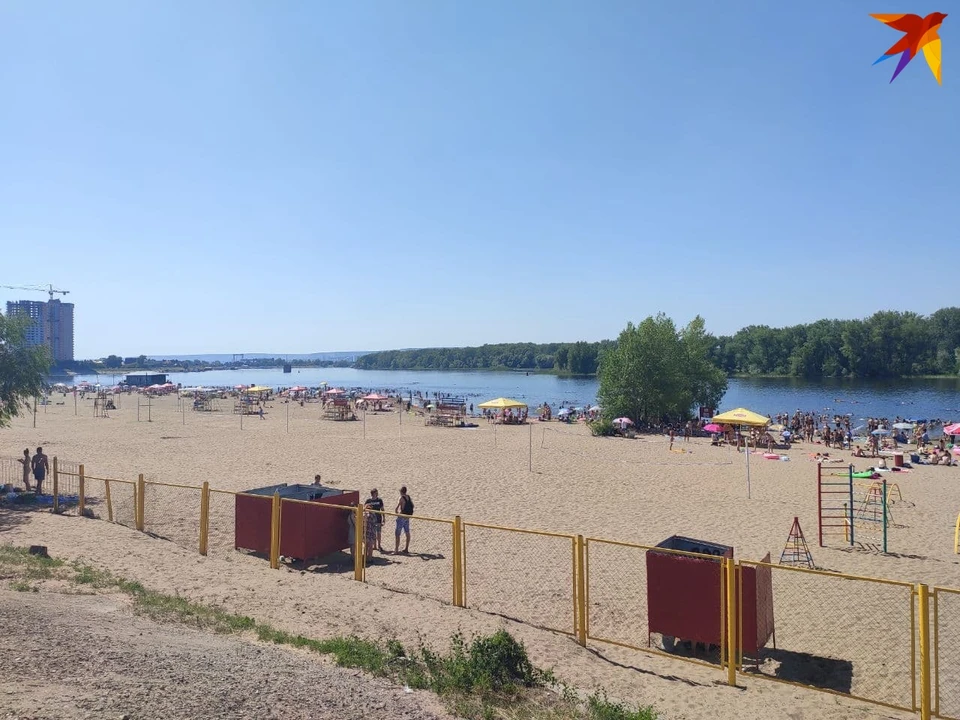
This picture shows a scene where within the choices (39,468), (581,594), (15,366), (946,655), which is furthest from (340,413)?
(946,655)

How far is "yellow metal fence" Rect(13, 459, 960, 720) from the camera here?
7.45 metres

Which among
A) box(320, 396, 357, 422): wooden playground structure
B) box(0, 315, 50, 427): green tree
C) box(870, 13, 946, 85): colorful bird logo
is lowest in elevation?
box(320, 396, 357, 422): wooden playground structure

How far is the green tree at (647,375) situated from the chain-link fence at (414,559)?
121 feet

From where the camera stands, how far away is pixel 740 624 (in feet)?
24.4

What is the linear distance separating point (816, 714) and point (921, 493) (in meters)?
17.5

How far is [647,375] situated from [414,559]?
1590 inches

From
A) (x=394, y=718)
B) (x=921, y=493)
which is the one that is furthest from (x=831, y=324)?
(x=394, y=718)

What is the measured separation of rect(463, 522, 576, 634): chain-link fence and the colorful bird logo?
20.5 feet

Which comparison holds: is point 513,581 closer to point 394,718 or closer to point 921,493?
point 394,718

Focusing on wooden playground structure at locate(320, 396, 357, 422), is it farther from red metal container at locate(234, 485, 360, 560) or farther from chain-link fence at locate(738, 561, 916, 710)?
chain-link fence at locate(738, 561, 916, 710)

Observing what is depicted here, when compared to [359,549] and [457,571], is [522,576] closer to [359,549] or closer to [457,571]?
[457,571]

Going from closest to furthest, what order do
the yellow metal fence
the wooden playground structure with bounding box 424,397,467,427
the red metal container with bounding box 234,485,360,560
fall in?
the yellow metal fence
the red metal container with bounding box 234,485,360,560
the wooden playground structure with bounding box 424,397,467,427

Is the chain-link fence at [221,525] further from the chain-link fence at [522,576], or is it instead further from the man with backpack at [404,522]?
the chain-link fence at [522,576]

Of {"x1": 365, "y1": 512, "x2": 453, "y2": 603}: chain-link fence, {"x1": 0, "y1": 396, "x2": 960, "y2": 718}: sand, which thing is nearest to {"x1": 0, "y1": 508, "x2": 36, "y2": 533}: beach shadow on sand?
{"x1": 0, "y1": 396, "x2": 960, "y2": 718}: sand
